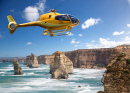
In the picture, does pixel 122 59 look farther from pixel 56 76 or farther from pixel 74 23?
pixel 56 76

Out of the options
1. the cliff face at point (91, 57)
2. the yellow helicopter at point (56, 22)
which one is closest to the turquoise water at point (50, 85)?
the yellow helicopter at point (56, 22)

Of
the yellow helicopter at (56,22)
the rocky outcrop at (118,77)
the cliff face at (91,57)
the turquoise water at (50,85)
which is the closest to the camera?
the yellow helicopter at (56,22)

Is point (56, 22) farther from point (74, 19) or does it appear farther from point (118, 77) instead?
point (118, 77)

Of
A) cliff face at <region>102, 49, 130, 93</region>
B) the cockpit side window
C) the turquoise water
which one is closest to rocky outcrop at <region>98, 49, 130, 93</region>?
cliff face at <region>102, 49, 130, 93</region>

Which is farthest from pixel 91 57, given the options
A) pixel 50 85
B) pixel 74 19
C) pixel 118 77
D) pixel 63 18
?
pixel 63 18

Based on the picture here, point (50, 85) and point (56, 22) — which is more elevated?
point (56, 22)

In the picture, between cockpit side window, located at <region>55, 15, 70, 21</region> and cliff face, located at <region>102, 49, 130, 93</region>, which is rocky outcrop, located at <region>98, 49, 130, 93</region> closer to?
cliff face, located at <region>102, 49, 130, 93</region>

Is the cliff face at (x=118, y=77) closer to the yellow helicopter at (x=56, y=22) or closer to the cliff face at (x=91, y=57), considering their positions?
the yellow helicopter at (x=56, y=22)

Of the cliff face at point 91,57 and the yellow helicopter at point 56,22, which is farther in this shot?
the cliff face at point 91,57
